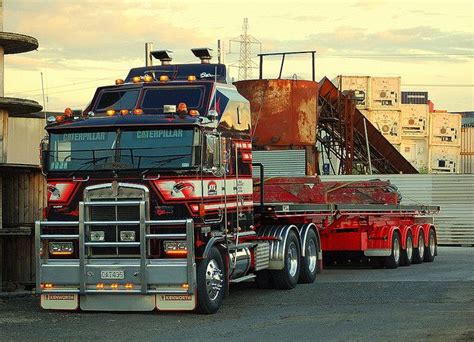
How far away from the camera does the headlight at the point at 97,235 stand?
48.9 feet

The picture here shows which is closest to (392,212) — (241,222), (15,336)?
(241,222)

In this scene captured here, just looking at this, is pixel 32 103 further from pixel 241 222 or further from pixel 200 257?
pixel 200 257

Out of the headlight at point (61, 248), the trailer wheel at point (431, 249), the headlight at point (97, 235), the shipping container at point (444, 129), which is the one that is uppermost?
the shipping container at point (444, 129)

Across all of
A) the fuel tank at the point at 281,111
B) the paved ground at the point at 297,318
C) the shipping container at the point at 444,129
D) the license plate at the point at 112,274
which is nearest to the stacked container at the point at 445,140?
the shipping container at the point at 444,129

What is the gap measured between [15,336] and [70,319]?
6.00 ft

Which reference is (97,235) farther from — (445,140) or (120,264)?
(445,140)

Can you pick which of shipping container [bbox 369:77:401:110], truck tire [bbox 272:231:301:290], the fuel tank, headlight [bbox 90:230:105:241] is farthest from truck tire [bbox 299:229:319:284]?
shipping container [bbox 369:77:401:110]

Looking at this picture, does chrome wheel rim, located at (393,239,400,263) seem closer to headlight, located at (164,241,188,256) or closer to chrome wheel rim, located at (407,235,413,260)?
chrome wheel rim, located at (407,235,413,260)

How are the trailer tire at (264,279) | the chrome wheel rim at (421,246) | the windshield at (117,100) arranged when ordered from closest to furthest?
the windshield at (117,100)
the trailer tire at (264,279)
the chrome wheel rim at (421,246)

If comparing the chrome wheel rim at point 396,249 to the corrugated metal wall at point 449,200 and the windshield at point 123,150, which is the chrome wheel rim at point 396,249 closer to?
the windshield at point 123,150

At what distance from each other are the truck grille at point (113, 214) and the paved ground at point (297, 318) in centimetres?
99

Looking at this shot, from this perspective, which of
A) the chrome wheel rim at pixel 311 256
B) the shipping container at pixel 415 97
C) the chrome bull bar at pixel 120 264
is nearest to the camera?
the chrome bull bar at pixel 120 264

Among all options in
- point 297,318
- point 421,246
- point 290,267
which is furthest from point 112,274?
point 421,246

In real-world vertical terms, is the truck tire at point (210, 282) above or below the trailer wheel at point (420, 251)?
above
